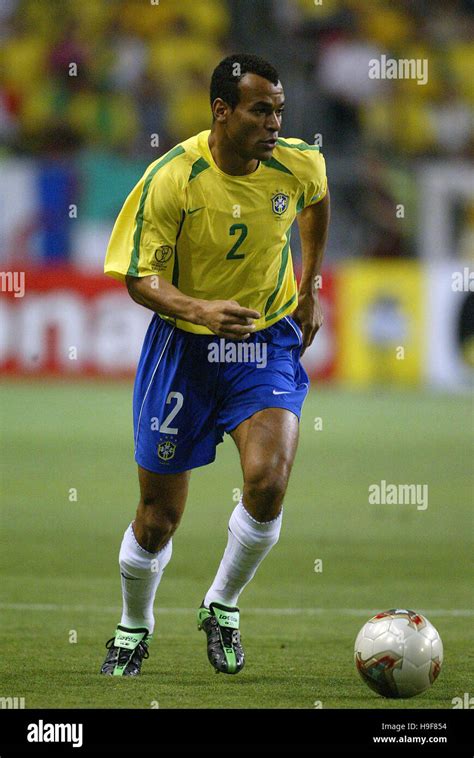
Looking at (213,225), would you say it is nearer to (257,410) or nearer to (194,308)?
(194,308)

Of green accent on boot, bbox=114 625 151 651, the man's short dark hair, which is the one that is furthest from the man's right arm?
green accent on boot, bbox=114 625 151 651

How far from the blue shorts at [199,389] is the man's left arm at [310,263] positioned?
0.32 m

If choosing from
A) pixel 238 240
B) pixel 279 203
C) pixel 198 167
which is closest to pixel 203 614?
pixel 238 240

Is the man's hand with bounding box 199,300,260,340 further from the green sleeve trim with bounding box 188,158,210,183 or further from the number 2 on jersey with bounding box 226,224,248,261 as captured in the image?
the green sleeve trim with bounding box 188,158,210,183

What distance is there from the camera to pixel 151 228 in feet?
18.4

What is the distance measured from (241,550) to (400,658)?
866 mm

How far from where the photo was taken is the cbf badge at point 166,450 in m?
5.74

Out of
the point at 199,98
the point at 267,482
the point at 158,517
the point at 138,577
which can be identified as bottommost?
the point at 138,577

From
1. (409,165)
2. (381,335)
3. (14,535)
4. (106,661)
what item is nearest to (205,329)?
(106,661)

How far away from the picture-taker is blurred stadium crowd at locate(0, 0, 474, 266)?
18.5 m

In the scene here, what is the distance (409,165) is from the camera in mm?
19141

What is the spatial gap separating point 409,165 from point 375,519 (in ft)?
32.5
